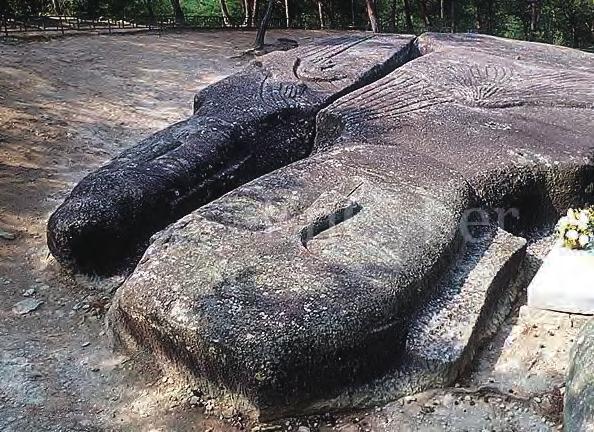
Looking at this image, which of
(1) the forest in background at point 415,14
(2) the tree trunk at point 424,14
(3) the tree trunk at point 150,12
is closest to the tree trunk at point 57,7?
(1) the forest in background at point 415,14

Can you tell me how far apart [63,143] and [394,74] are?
3351 mm

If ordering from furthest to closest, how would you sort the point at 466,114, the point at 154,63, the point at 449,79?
the point at 154,63 → the point at 449,79 → the point at 466,114

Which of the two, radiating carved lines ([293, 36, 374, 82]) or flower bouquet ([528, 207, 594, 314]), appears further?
radiating carved lines ([293, 36, 374, 82])

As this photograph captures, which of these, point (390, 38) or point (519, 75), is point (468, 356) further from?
point (390, 38)

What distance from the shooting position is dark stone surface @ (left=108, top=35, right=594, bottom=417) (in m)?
3.50

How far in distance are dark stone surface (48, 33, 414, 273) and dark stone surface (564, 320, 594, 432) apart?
9.74ft

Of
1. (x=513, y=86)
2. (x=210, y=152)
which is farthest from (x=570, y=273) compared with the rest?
(x=210, y=152)

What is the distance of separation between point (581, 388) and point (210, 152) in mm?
3373

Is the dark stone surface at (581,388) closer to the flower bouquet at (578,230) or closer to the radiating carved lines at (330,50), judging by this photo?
the flower bouquet at (578,230)

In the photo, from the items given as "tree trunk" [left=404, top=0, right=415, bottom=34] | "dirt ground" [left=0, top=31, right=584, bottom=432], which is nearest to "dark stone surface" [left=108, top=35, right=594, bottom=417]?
"dirt ground" [left=0, top=31, right=584, bottom=432]

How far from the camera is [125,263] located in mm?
5012

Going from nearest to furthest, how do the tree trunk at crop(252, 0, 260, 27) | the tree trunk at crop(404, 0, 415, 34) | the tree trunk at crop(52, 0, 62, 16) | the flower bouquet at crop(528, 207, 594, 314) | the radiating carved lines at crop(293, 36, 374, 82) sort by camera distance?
the flower bouquet at crop(528, 207, 594, 314) → the radiating carved lines at crop(293, 36, 374, 82) → the tree trunk at crop(404, 0, 415, 34) → the tree trunk at crop(252, 0, 260, 27) → the tree trunk at crop(52, 0, 62, 16)

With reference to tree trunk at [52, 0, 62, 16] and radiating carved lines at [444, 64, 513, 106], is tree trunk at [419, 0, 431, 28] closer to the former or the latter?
tree trunk at [52, 0, 62, 16]

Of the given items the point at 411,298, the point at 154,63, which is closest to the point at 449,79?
the point at 411,298
